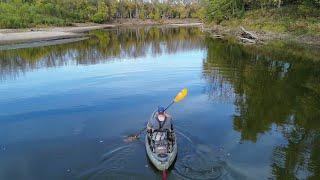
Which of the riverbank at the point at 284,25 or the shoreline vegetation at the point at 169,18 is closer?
the riverbank at the point at 284,25

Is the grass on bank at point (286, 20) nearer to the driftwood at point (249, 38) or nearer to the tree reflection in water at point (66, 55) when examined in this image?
the driftwood at point (249, 38)

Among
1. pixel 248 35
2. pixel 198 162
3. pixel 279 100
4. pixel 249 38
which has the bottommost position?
pixel 198 162

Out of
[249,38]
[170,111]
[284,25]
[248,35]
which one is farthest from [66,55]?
[284,25]

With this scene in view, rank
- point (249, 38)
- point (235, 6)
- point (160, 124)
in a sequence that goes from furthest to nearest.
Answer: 1. point (235, 6)
2. point (249, 38)
3. point (160, 124)

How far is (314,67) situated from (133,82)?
1952 cm

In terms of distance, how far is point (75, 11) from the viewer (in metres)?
154

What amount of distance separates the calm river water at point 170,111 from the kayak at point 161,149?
0.57m

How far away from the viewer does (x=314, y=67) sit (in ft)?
130

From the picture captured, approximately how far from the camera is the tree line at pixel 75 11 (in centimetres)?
11656

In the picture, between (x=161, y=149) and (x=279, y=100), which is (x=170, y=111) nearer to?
(x=279, y=100)

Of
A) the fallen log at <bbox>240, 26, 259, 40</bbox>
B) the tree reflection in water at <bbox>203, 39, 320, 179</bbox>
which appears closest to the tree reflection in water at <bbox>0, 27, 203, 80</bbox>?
the fallen log at <bbox>240, 26, 259, 40</bbox>

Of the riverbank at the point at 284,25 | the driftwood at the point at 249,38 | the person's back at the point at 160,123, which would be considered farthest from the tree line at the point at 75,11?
the person's back at the point at 160,123

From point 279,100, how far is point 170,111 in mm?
8692

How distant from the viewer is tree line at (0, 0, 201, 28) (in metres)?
117
